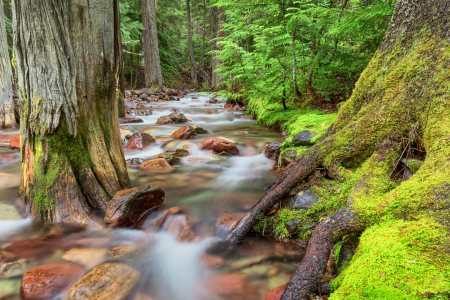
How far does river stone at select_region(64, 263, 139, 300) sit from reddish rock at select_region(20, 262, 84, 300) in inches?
6.8

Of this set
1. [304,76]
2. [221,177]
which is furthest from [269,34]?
[221,177]

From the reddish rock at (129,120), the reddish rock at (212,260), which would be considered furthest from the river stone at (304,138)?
the reddish rock at (129,120)

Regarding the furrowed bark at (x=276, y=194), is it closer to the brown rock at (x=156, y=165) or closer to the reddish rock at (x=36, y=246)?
the reddish rock at (x=36, y=246)

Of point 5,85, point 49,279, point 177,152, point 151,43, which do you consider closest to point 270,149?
point 177,152

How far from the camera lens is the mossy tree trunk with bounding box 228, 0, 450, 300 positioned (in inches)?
69.9

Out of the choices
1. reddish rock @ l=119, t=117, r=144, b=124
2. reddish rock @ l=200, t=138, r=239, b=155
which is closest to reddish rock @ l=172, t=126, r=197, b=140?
reddish rock @ l=200, t=138, r=239, b=155

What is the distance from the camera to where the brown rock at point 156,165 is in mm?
5265

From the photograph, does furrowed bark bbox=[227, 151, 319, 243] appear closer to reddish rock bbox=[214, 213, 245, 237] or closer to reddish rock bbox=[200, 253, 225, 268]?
reddish rock bbox=[214, 213, 245, 237]

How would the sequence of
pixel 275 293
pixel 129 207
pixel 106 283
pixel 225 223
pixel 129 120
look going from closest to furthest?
pixel 275 293
pixel 106 283
pixel 129 207
pixel 225 223
pixel 129 120

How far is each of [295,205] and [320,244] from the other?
1.08 metres

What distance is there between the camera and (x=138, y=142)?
22.0 ft

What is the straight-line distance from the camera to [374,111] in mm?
2723

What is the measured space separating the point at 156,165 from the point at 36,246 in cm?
266

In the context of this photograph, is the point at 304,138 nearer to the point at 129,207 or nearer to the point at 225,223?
the point at 225,223
